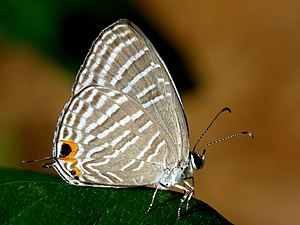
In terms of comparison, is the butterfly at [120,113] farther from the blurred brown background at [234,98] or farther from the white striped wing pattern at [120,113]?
the blurred brown background at [234,98]

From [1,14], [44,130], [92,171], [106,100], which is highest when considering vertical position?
[1,14]

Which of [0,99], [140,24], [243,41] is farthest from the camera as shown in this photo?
[243,41]

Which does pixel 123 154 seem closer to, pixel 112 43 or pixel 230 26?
pixel 112 43

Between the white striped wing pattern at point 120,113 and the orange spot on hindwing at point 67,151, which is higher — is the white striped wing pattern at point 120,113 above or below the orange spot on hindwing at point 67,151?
above

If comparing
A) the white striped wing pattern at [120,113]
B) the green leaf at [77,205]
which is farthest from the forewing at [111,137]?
the green leaf at [77,205]

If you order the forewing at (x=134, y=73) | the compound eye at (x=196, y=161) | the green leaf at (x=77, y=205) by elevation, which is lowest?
the compound eye at (x=196, y=161)

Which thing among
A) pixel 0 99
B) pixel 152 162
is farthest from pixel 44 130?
pixel 152 162
